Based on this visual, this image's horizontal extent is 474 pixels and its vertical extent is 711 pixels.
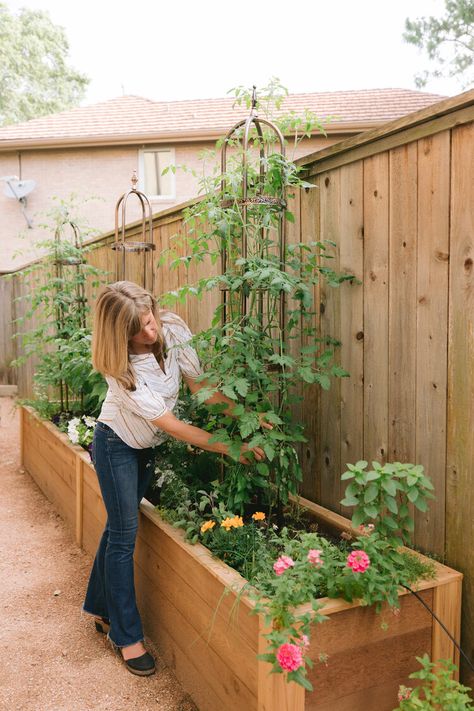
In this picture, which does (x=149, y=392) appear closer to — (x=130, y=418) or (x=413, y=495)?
(x=130, y=418)

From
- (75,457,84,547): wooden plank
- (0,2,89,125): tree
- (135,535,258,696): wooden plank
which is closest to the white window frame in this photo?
(75,457,84,547): wooden plank

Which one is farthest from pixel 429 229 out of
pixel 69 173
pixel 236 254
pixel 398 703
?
pixel 69 173

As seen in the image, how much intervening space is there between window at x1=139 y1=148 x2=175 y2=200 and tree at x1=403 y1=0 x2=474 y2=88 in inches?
305

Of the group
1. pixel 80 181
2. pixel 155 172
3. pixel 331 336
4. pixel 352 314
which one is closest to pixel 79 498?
pixel 331 336

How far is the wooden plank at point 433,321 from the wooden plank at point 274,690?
67 cm

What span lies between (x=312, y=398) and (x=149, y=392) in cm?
74

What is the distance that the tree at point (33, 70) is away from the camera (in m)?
20.3

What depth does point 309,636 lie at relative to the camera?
5.80ft

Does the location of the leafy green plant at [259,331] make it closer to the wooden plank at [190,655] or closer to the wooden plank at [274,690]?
the wooden plank at [190,655]

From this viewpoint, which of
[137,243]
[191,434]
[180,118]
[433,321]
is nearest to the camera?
[433,321]

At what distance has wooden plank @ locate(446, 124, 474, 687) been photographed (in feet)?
6.28

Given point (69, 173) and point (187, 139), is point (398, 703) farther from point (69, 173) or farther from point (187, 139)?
point (69, 173)

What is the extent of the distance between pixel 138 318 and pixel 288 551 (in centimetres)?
102

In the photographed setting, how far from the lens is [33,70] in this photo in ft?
69.1
